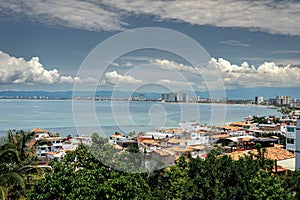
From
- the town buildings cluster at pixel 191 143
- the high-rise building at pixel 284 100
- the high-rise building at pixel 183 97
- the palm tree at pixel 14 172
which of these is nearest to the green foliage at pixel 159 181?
the town buildings cluster at pixel 191 143

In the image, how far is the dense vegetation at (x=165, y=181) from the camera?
4.72 m

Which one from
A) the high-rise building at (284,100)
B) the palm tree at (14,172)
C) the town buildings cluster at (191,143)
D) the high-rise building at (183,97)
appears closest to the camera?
the palm tree at (14,172)

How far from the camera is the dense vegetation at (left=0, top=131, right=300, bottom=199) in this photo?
472 centimetres

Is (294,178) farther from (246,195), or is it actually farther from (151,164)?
(151,164)

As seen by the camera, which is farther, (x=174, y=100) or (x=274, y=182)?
(x=174, y=100)

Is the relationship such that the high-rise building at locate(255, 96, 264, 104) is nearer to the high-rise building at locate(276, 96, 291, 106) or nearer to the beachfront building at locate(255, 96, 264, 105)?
the beachfront building at locate(255, 96, 264, 105)

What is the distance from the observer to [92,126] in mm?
5961

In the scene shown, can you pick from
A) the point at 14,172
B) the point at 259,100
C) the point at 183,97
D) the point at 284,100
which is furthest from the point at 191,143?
the point at 259,100

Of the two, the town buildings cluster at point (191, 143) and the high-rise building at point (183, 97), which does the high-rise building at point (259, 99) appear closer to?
the town buildings cluster at point (191, 143)

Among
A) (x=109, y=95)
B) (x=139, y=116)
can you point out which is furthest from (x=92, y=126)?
(x=139, y=116)

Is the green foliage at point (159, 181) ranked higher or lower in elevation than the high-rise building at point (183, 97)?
lower

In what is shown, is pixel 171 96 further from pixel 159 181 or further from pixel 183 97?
pixel 159 181

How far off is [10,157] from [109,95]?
285 cm

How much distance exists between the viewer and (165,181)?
6.43 m
